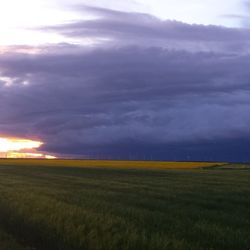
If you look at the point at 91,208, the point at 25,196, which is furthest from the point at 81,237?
the point at 25,196

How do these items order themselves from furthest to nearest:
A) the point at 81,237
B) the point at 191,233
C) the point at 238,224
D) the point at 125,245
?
the point at 238,224 → the point at 191,233 → the point at 81,237 → the point at 125,245

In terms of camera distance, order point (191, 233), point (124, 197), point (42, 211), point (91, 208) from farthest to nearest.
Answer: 1. point (124, 197)
2. point (91, 208)
3. point (42, 211)
4. point (191, 233)

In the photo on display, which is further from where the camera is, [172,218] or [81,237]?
[172,218]

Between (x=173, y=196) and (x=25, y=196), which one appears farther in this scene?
(x=173, y=196)

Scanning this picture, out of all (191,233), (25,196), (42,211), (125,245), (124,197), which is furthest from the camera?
(124,197)

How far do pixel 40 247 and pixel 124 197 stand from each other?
43.0 feet

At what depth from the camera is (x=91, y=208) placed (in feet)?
71.0

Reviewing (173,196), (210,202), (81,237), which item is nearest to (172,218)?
(81,237)

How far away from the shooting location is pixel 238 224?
1886cm

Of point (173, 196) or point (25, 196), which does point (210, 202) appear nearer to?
point (173, 196)

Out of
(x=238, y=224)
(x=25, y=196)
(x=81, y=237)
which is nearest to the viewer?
(x=81, y=237)

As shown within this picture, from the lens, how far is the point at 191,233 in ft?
52.3

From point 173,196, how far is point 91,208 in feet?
28.6

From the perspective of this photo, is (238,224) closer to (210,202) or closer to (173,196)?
(210,202)
